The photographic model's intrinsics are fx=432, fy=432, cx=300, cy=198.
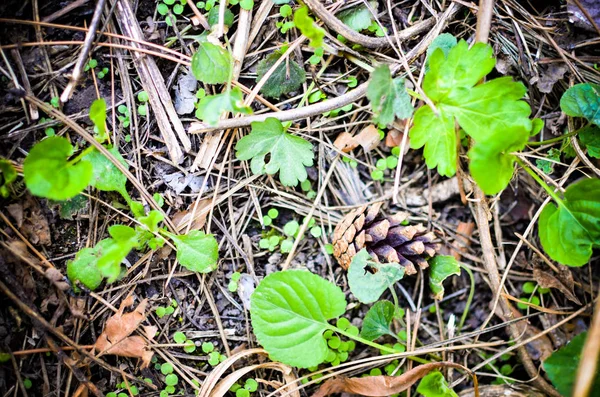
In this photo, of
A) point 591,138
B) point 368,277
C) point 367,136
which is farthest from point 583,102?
point 368,277

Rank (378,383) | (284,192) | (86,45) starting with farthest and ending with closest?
1. (284,192)
2. (378,383)
3. (86,45)

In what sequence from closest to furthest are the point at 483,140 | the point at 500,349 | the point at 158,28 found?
the point at 483,140 → the point at 158,28 → the point at 500,349

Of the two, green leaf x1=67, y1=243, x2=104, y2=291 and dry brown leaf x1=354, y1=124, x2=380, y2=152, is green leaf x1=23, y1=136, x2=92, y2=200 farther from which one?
dry brown leaf x1=354, y1=124, x2=380, y2=152

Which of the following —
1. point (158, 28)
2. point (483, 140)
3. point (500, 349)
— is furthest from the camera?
point (500, 349)

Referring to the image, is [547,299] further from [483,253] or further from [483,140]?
[483,140]

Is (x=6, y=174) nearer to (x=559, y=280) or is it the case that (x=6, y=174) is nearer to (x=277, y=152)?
(x=277, y=152)

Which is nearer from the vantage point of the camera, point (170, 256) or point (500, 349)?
point (170, 256)

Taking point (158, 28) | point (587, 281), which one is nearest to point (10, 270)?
point (158, 28)

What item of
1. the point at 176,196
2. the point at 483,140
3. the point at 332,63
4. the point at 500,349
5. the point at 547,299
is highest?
the point at 332,63
